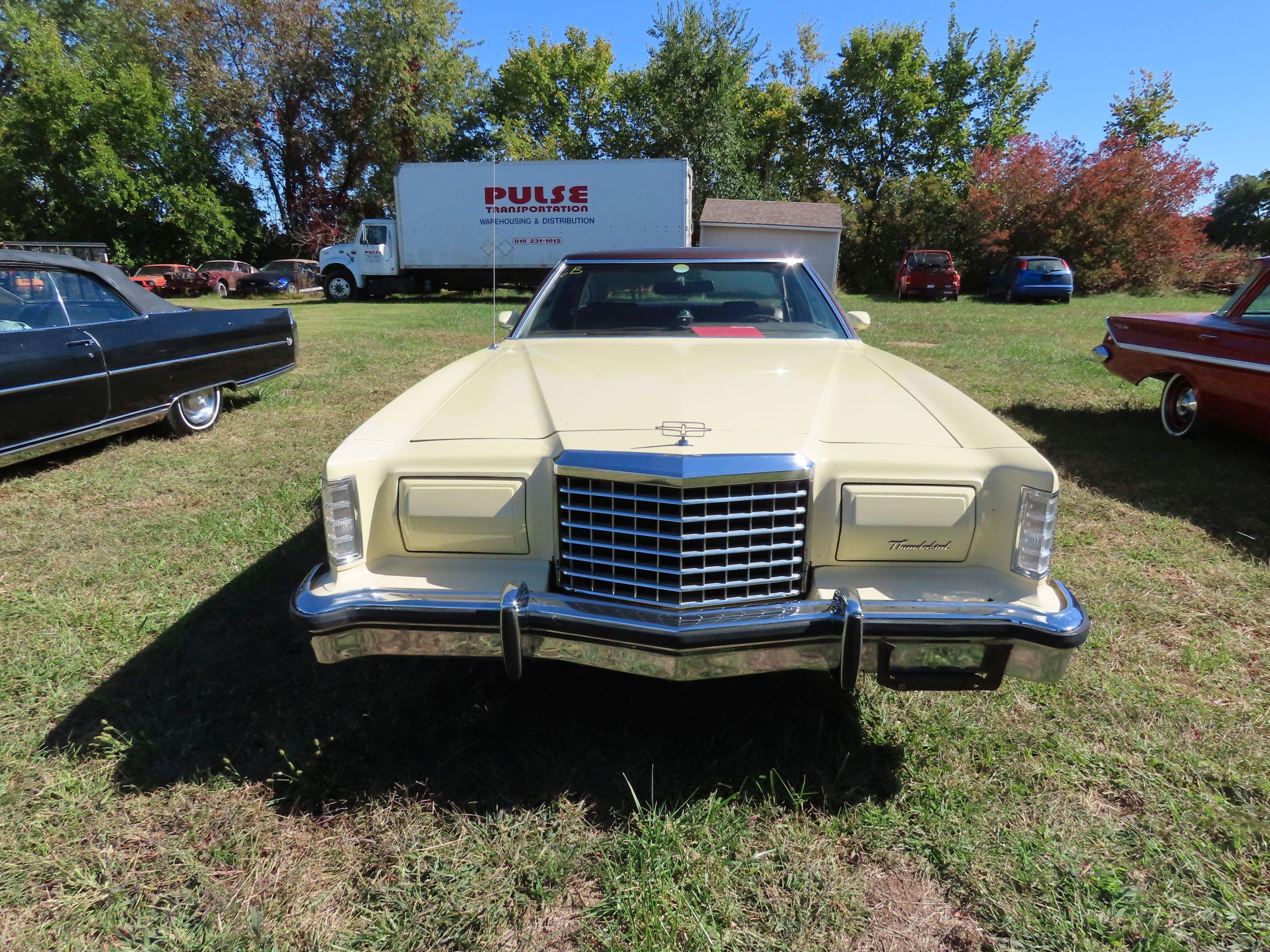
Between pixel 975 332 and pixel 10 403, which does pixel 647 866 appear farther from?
pixel 975 332

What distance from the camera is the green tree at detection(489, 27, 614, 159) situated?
37.5 m

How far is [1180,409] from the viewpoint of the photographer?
5.66m

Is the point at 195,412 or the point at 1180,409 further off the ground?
the point at 1180,409

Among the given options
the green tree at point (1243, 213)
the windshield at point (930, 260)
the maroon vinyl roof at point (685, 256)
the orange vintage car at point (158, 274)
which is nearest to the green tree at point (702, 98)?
the windshield at point (930, 260)

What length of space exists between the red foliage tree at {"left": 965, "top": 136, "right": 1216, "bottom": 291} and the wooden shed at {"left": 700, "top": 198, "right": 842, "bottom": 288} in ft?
19.9

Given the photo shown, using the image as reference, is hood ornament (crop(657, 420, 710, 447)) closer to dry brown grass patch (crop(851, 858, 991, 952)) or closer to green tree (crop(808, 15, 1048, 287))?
dry brown grass patch (crop(851, 858, 991, 952))

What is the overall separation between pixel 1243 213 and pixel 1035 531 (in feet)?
225

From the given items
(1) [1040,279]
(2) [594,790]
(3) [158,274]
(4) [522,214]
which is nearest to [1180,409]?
(2) [594,790]

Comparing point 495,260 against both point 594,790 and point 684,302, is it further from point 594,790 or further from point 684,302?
point 594,790

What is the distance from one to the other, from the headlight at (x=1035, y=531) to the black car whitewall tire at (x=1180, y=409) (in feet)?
14.8

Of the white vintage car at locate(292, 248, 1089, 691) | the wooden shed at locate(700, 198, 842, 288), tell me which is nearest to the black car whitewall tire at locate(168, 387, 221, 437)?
the white vintage car at locate(292, 248, 1089, 691)

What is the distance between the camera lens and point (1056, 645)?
6.14 ft

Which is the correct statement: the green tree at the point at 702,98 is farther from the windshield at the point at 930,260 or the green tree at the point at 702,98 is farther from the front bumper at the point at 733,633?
the front bumper at the point at 733,633

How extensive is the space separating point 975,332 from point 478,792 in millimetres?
13010
